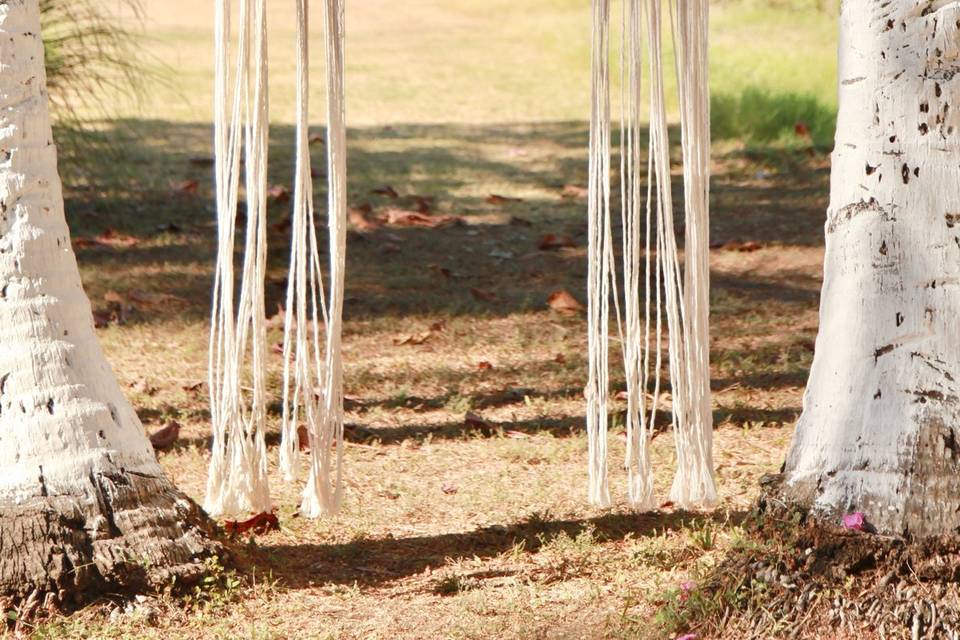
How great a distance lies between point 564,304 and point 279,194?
2027mm

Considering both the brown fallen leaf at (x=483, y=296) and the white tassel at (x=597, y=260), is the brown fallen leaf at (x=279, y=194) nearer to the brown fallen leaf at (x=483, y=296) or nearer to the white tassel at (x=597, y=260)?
the brown fallen leaf at (x=483, y=296)

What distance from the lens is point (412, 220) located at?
672 cm

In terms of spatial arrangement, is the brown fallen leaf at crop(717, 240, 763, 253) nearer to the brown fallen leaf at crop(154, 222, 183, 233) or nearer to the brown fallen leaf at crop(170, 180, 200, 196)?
the brown fallen leaf at crop(154, 222, 183, 233)

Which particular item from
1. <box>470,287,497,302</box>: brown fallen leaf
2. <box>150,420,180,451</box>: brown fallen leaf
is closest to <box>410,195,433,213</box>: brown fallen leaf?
<box>470,287,497,302</box>: brown fallen leaf

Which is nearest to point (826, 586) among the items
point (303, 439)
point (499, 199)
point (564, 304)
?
point (303, 439)

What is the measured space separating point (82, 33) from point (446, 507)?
12.3 feet

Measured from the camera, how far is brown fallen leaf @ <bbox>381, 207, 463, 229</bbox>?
6.69 meters

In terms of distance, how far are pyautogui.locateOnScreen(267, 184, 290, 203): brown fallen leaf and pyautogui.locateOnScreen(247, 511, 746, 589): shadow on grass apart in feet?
12.8

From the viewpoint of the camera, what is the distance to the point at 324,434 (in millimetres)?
2734

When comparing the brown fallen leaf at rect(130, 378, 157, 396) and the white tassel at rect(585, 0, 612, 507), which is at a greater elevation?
the white tassel at rect(585, 0, 612, 507)

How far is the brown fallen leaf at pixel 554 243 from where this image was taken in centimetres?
625

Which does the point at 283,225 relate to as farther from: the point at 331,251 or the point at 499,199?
the point at 331,251

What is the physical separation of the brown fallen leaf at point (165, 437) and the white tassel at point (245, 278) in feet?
3.37

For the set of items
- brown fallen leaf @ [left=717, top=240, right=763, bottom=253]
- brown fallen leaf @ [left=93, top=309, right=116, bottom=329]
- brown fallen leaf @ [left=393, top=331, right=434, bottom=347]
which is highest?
brown fallen leaf @ [left=717, top=240, right=763, bottom=253]
